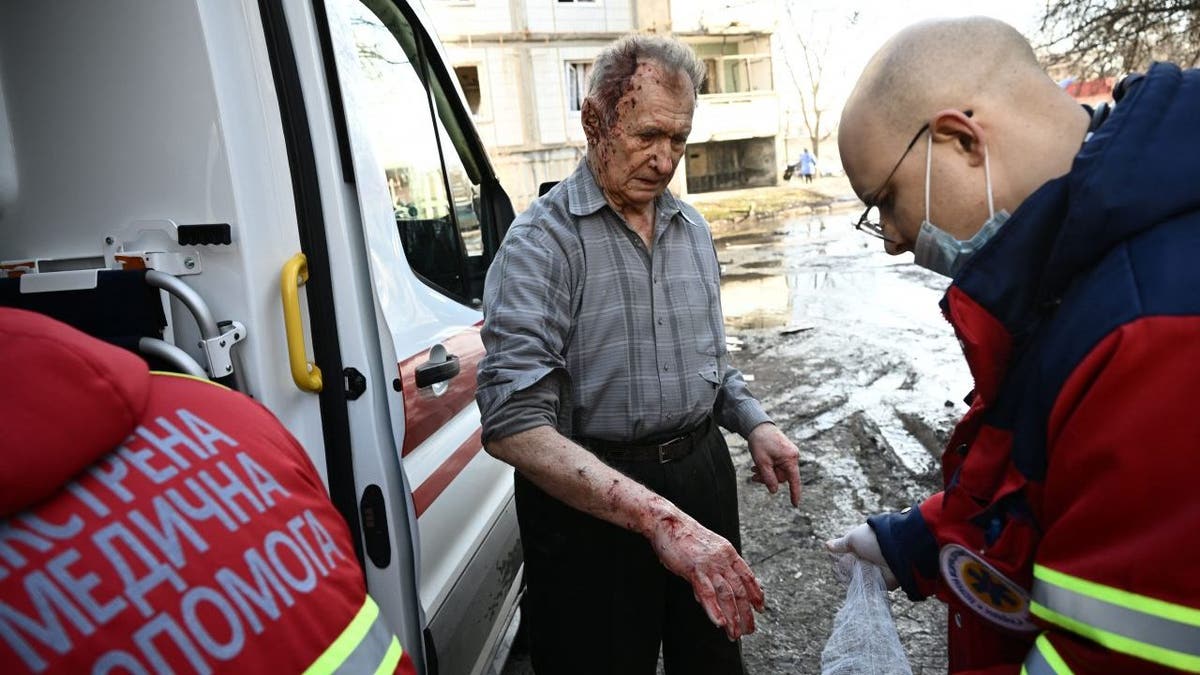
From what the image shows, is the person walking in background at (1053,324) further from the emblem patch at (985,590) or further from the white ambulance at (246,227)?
the white ambulance at (246,227)

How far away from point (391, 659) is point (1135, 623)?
0.92 metres

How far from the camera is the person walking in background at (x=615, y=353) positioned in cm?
172

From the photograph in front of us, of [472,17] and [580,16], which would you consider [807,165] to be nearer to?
[580,16]

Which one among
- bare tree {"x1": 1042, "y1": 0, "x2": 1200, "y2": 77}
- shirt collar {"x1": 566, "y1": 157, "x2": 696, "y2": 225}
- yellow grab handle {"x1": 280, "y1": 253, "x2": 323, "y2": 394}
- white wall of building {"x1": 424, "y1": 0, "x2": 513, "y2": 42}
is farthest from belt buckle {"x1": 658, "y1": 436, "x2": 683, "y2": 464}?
white wall of building {"x1": 424, "y1": 0, "x2": 513, "y2": 42}

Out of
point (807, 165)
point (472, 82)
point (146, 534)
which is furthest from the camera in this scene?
point (807, 165)

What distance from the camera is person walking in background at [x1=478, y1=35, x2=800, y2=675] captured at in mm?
1719

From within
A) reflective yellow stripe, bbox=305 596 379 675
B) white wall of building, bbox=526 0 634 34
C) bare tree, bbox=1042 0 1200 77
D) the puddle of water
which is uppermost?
white wall of building, bbox=526 0 634 34

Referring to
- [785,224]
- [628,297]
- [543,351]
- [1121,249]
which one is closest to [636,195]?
[628,297]

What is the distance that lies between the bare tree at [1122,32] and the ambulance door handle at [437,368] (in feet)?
28.4

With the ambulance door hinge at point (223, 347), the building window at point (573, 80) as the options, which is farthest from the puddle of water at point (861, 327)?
the building window at point (573, 80)

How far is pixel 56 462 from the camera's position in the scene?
0.68 m

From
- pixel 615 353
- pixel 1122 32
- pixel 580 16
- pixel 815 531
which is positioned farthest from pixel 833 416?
pixel 580 16

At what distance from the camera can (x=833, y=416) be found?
17.2ft

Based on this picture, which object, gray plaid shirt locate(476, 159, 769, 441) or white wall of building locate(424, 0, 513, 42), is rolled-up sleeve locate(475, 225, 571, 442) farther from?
white wall of building locate(424, 0, 513, 42)
